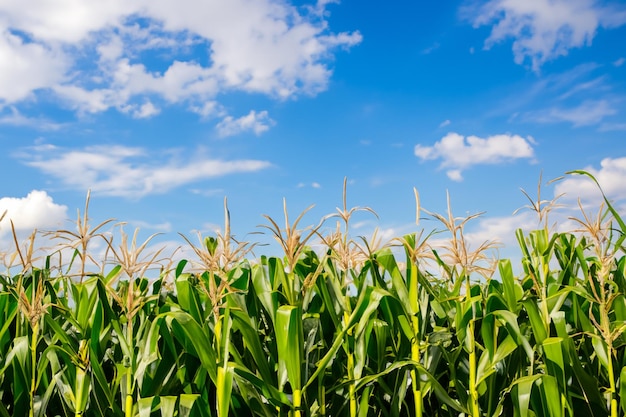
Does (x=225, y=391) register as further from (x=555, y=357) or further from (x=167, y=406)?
(x=555, y=357)

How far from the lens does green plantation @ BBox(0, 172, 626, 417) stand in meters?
3.04

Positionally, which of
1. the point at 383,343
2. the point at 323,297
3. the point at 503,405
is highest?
the point at 323,297

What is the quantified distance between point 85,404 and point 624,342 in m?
3.19

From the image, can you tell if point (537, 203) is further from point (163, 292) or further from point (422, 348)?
point (163, 292)

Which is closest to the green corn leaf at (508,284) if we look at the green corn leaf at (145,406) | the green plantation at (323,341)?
the green plantation at (323,341)

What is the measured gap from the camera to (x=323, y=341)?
3.42 metres

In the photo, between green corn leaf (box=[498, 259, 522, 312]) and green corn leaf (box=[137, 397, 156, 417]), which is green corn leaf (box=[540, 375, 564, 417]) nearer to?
green corn leaf (box=[498, 259, 522, 312])

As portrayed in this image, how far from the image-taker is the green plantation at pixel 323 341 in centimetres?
304

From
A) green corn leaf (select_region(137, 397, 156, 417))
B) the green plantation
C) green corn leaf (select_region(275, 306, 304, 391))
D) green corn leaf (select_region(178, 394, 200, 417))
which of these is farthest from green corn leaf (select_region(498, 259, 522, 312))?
green corn leaf (select_region(137, 397, 156, 417))

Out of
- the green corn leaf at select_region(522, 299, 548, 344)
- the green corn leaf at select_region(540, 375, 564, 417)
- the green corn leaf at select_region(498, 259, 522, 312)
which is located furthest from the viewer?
the green corn leaf at select_region(498, 259, 522, 312)

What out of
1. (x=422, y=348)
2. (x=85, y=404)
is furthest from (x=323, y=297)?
(x=85, y=404)

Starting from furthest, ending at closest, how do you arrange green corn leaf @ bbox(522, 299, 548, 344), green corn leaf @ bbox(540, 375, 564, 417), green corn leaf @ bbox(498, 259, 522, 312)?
green corn leaf @ bbox(498, 259, 522, 312), green corn leaf @ bbox(522, 299, 548, 344), green corn leaf @ bbox(540, 375, 564, 417)

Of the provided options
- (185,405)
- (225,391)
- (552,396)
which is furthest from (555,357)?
(185,405)

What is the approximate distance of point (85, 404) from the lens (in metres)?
3.31
